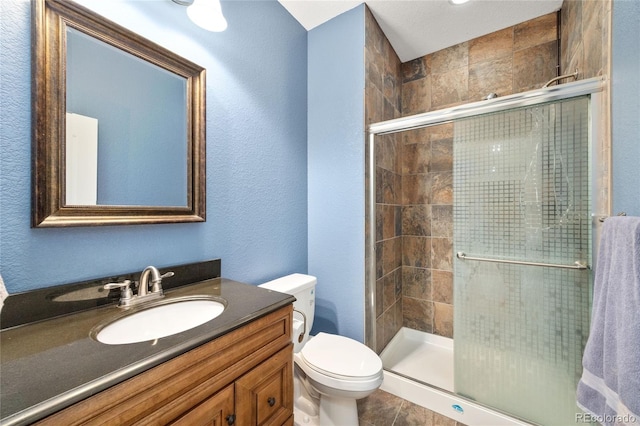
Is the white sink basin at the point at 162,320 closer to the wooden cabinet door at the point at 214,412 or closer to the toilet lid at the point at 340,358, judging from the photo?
the wooden cabinet door at the point at 214,412

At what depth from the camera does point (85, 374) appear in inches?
20.3

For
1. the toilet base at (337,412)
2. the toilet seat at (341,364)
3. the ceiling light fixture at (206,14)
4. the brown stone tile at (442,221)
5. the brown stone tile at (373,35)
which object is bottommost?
the toilet base at (337,412)

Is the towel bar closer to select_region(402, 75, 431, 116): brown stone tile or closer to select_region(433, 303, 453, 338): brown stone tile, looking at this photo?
select_region(433, 303, 453, 338): brown stone tile

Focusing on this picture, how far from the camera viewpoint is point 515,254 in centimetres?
142

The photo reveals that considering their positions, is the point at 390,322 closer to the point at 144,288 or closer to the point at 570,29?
the point at 144,288

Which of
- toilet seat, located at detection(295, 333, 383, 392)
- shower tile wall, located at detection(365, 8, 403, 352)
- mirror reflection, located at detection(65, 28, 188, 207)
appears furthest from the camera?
shower tile wall, located at detection(365, 8, 403, 352)

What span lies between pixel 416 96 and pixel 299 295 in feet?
7.00

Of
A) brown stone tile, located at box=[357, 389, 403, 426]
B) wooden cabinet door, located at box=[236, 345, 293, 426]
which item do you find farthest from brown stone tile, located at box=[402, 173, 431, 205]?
wooden cabinet door, located at box=[236, 345, 293, 426]

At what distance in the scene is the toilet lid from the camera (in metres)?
1.20

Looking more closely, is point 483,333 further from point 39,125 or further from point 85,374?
point 39,125

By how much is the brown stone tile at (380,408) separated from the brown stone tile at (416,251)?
1.13 m

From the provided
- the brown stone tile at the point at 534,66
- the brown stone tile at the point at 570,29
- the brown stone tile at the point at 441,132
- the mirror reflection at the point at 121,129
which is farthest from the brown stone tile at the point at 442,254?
the mirror reflection at the point at 121,129

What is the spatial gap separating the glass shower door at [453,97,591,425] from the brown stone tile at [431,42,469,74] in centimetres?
99

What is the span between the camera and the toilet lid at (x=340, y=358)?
120cm
